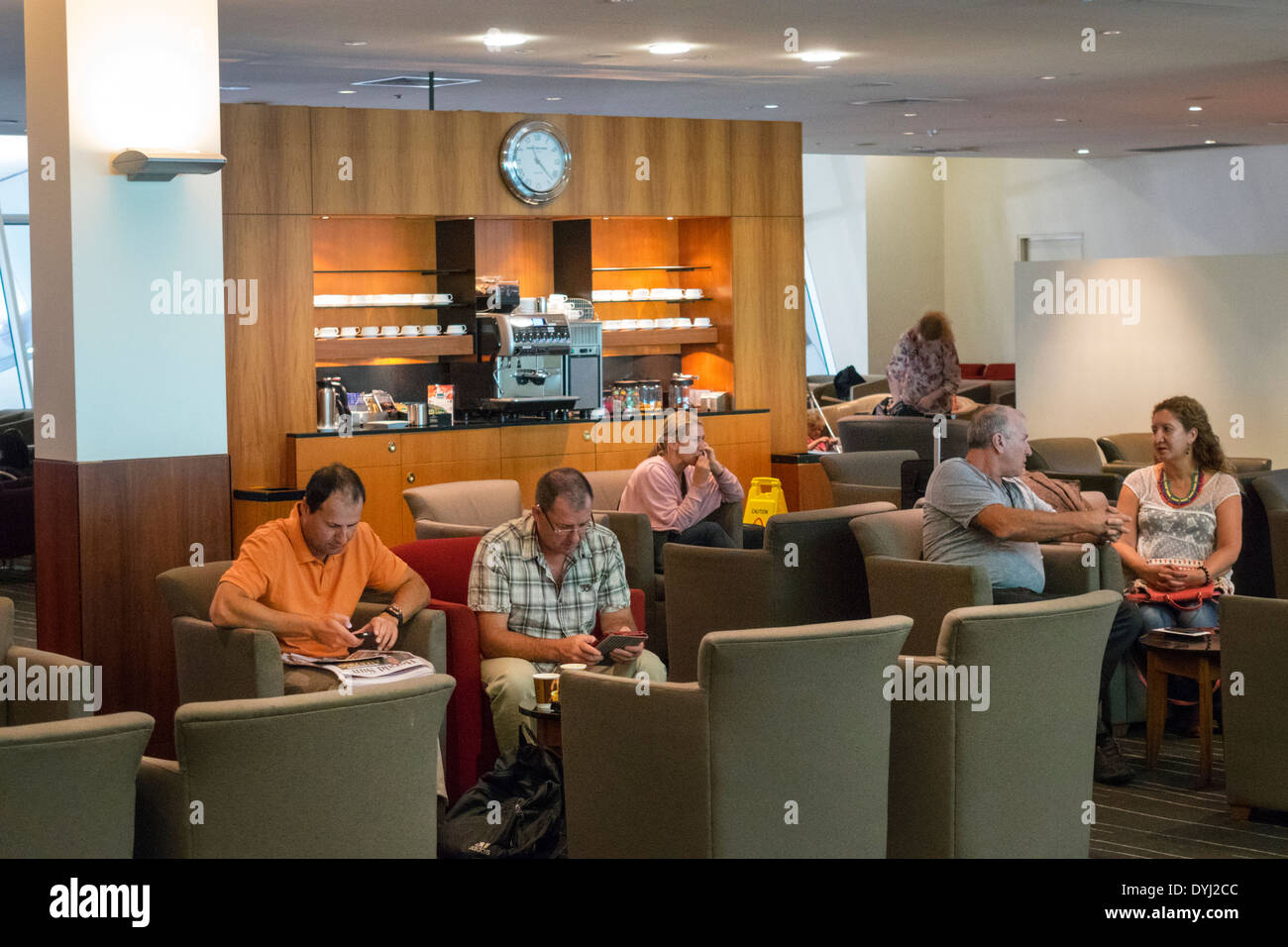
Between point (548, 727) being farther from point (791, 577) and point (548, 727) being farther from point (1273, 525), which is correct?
point (1273, 525)

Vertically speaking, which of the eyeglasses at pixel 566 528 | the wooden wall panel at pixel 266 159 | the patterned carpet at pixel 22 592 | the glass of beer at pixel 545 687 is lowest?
the patterned carpet at pixel 22 592

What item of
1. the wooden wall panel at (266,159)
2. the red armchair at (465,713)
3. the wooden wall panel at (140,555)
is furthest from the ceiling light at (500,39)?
the red armchair at (465,713)

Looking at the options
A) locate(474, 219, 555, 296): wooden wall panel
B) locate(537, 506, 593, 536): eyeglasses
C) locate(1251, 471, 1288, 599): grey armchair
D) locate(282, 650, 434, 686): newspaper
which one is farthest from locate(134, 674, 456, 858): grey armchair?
locate(474, 219, 555, 296): wooden wall panel

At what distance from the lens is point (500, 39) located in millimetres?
8562

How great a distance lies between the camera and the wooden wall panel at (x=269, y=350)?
8.54m

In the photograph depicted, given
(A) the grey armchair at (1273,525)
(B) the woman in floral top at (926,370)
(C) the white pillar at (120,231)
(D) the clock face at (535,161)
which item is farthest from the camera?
(B) the woman in floral top at (926,370)

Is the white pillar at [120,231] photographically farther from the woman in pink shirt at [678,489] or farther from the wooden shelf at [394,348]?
the wooden shelf at [394,348]

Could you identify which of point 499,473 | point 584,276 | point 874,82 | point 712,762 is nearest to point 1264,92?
point 874,82

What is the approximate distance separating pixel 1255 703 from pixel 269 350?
5.55m

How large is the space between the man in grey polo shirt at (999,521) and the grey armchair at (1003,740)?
47.5 inches

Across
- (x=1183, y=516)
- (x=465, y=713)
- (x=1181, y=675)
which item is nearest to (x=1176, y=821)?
(x=1181, y=675)
